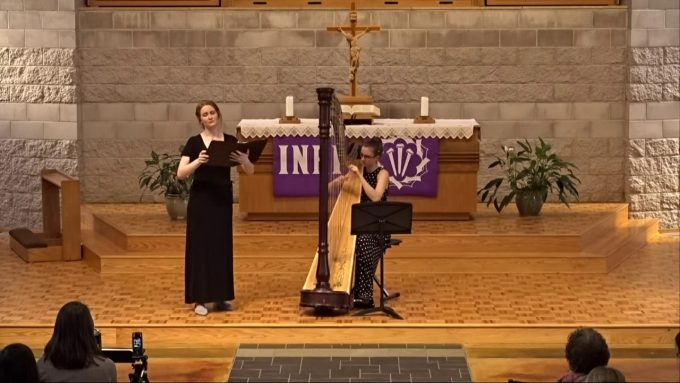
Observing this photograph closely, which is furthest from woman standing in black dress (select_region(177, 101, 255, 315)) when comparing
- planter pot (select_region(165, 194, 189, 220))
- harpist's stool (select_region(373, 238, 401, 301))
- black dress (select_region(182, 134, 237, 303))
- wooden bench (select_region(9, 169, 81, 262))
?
planter pot (select_region(165, 194, 189, 220))

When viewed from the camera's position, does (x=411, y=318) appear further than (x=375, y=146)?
No

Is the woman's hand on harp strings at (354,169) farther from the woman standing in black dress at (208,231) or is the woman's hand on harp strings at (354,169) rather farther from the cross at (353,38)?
the cross at (353,38)

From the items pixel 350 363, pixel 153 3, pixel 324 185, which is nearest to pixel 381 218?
pixel 324 185

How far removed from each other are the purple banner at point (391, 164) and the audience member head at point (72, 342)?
6194 millimetres

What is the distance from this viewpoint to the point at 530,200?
1283 cm

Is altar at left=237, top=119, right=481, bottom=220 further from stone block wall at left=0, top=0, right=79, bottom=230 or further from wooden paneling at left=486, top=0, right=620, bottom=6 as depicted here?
stone block wall at left=0, top=0, right=79, bottom=230

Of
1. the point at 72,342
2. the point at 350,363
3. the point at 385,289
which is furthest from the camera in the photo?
the point at 385,289

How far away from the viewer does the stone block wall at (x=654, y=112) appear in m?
13.8

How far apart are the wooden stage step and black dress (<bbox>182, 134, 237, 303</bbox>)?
1.65m

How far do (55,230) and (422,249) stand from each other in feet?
11.8

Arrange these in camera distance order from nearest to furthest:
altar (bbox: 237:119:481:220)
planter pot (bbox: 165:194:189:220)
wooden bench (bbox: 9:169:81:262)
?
1. wooden bench (bbox: 9:169:81:262)
2. altar (bbox: 237:119:481:220)
3. planter pot (bbox: 165:194:189:220)

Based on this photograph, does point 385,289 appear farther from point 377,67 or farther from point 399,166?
point 377,67

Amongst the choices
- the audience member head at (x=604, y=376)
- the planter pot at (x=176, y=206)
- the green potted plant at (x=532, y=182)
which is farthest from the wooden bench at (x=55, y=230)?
the audience member head at (x=604, y=376)

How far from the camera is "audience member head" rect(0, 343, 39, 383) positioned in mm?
5770
